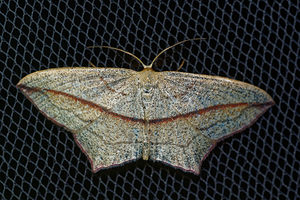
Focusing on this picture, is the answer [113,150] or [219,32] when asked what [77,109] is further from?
[219,32]

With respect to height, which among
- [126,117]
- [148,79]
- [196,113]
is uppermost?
[148,79]

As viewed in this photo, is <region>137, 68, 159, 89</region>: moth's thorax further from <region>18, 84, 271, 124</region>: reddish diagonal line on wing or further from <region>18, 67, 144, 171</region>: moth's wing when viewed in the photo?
<region>18, 84, 271, 124</region>: reddish diagonal line on wing

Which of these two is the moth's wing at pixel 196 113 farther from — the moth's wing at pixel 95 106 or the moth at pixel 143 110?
the moth's wing at pixel 95 106

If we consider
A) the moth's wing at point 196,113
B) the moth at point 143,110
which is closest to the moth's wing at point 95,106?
→ the moth at point 143,110

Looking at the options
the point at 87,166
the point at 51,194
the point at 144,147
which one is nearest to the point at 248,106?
the point at 144,147

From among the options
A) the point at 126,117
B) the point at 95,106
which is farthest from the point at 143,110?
the point at 95,106

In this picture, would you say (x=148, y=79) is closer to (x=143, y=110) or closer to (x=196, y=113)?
(x=143, y=110)

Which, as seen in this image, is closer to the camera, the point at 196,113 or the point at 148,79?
the point at 196,113

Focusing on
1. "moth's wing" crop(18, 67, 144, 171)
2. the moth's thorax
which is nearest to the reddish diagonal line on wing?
"moth's wing" crop(18, 67, 144, 171)
